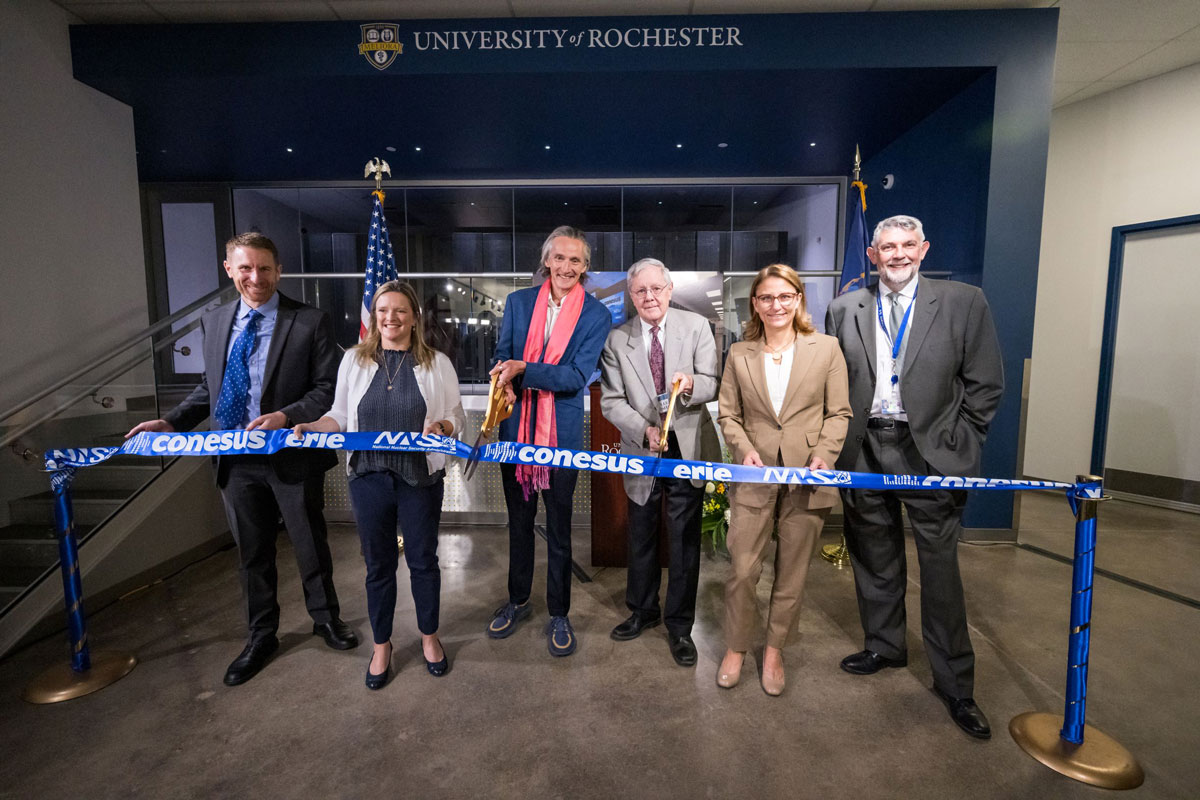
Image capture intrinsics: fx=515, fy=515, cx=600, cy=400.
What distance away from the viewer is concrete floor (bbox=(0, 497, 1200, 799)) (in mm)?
1853

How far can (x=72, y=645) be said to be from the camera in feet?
7.95

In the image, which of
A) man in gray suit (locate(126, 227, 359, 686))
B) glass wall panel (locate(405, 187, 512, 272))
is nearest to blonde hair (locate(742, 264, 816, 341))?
man in gray suit (locate(126, 227, 359, 686))

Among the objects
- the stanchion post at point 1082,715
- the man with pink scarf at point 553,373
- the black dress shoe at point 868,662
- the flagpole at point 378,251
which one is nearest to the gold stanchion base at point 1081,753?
the stanchion post at point 1082,715

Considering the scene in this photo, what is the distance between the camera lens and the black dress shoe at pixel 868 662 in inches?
97.0

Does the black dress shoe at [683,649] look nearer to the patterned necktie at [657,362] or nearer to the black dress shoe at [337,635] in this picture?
the patterned necktie at [657,362]

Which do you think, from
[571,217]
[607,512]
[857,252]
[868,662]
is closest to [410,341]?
[607,512]

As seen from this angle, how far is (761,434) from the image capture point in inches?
88.8

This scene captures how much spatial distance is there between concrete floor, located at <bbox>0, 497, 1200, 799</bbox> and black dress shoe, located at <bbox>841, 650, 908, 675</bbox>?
0.04 m

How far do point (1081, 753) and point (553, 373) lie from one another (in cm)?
253

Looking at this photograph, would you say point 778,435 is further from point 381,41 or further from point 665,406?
point 381,41

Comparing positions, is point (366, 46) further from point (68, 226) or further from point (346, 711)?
point (346, 711)

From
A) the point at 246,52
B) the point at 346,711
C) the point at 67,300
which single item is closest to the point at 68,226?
the point at 67,300

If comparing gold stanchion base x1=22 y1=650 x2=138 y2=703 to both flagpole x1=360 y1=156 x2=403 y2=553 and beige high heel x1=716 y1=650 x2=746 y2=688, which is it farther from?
beige high heel x1=716 y1=650 x2=746 y2=688

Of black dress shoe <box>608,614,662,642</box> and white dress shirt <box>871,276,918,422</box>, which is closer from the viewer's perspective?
white dress shirt <box>871,276,918,422</box>
